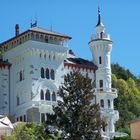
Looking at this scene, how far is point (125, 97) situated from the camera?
13225cm

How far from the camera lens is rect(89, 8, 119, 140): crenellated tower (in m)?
103

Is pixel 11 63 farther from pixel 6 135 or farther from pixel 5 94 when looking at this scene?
pixel 6 135

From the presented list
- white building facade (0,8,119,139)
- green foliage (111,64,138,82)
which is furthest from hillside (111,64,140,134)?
white building facade (0,8,119,139)

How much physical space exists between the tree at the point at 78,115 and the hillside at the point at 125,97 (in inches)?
2001

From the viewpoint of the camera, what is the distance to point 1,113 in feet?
325

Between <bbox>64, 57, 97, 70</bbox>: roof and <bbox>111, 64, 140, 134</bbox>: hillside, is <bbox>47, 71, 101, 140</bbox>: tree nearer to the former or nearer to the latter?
<bbox>64, 57, 97, 70</bbox>: roof

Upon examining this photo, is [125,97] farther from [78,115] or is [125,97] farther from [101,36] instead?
[78,115]

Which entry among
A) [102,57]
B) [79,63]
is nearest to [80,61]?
[79,63]

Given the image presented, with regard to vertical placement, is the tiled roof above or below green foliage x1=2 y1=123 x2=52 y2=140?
above

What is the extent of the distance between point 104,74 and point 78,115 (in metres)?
39.1

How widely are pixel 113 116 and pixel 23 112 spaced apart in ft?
44.8

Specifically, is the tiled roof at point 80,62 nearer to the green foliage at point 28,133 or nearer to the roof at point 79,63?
the roof at point 79,63

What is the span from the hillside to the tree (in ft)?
167

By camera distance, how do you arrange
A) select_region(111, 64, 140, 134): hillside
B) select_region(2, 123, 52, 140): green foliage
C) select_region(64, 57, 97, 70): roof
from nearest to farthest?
1. select_region(2, 123, 52, 140): green foliage
2. select_region(64, 57, 97, 70): roof
3. select_region(111, 64, 140, 134): hillside
